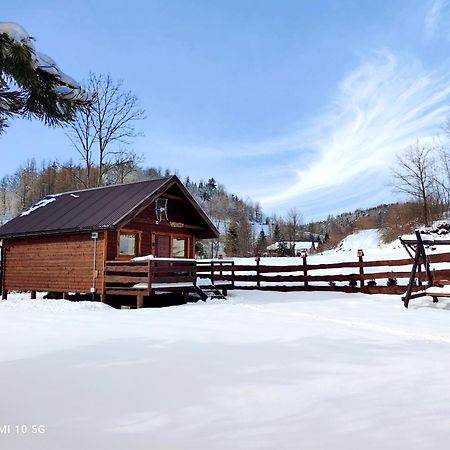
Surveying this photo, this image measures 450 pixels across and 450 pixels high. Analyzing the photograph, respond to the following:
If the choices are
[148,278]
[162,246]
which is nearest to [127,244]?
[162,246]

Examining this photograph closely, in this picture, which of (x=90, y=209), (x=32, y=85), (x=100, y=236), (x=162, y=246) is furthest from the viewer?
(x=162, y=246)

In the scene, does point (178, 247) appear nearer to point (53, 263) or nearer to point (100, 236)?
point (100, 236)

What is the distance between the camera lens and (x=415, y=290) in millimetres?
12242

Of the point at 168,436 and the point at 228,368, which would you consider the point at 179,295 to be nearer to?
the point at 228,368

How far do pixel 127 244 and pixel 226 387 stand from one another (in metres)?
12.1

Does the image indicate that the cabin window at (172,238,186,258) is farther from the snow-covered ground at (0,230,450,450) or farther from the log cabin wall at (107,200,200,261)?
the snow-covered ground at (0,230,450,450)

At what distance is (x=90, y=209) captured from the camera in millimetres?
15984

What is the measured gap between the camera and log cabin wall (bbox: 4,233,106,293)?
48.1 ft

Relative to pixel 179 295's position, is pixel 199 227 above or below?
above

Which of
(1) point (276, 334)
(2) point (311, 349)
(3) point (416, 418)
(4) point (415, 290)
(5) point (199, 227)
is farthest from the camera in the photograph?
(5) point (199, 227)

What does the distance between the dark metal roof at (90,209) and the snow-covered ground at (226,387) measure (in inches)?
290

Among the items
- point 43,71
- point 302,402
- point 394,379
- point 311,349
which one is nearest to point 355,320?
point 311,349

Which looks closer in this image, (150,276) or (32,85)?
(32,85)

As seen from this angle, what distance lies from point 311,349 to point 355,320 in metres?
3.28
